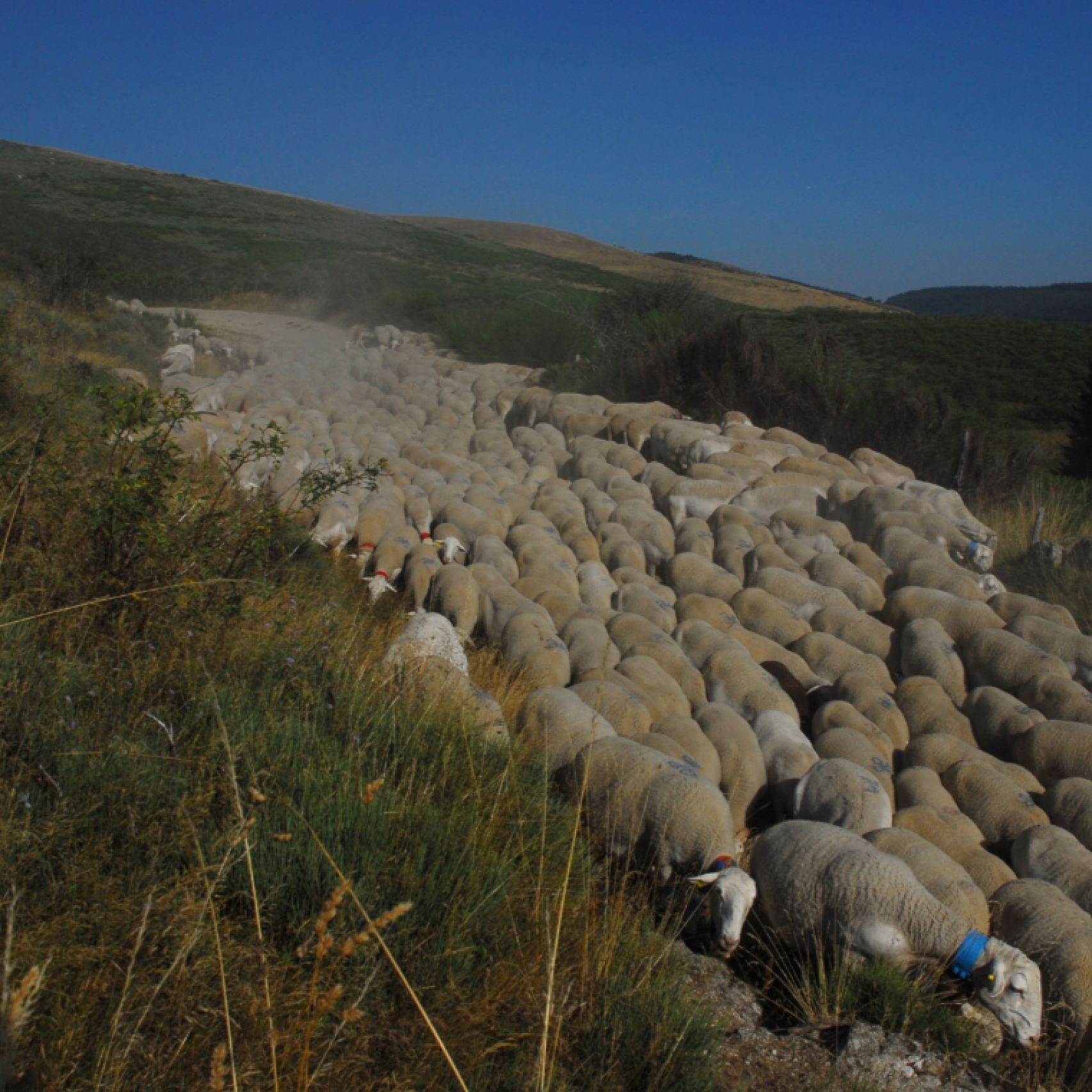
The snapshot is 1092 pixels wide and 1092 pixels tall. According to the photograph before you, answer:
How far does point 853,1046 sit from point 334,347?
1995 centimetres

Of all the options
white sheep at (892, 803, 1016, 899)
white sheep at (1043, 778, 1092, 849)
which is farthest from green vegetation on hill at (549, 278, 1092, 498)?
white sheep at (892, 803, 1016, 899)

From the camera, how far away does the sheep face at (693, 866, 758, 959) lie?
15.0 feet

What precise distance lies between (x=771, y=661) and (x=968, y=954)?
3574 mm

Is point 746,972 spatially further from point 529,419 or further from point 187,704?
point 529,419

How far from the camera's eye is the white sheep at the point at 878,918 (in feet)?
13.5

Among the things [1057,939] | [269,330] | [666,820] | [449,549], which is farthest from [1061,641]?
[269,330]

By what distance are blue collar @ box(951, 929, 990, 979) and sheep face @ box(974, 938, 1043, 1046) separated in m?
0.04

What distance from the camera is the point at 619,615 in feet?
25.9

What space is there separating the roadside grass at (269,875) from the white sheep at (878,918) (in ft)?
2.14

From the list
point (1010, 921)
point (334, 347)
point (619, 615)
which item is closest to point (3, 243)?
point (334, 347)

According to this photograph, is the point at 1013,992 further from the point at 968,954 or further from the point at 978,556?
the point at 978,556

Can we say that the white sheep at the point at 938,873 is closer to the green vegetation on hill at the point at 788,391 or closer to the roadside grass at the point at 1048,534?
the roadside grass at the point at 1048,534

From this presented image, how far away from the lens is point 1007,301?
82312mm

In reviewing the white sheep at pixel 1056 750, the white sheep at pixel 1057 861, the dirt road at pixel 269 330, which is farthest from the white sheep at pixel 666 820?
the dirt road at pixel 269 330
